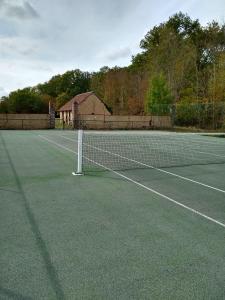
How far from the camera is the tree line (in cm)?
5253

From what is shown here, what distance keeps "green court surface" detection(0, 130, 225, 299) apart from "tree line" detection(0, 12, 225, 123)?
131 feet

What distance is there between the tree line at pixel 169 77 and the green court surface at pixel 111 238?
3999cm

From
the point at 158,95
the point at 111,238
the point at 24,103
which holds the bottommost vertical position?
the point at 111,238

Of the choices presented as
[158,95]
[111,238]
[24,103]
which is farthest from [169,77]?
[111,238]

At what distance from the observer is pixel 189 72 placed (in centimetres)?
6166

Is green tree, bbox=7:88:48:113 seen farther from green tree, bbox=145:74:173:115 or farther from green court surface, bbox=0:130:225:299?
green court surface, bbox=0:130:225:299

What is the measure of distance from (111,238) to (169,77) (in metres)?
59.3

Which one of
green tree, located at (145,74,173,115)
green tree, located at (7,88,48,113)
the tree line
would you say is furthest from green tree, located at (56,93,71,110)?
green tree, located at (145,74,173,115)

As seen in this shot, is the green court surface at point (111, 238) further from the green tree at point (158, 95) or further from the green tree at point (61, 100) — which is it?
the green tree at point (61, 100)

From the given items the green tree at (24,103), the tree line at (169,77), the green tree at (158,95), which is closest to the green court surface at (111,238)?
the tree line at (169,77)

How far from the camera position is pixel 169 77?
62938mm

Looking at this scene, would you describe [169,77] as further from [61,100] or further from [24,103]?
[61,100]

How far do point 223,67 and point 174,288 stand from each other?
4632cm

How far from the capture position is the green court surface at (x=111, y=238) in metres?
4.14
